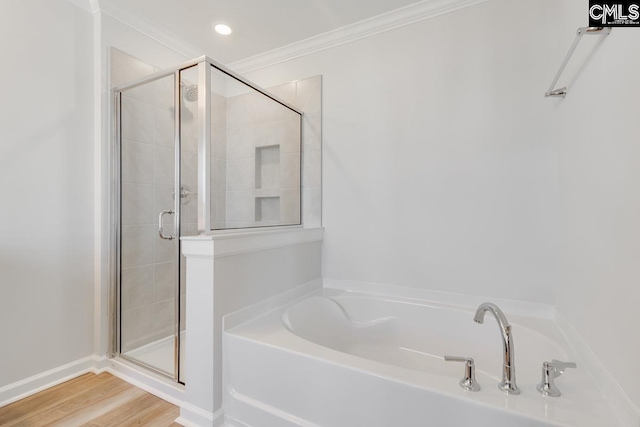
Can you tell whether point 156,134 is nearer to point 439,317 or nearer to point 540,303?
point 439,317

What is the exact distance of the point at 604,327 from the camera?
43.6 inches

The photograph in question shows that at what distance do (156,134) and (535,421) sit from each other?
7.63ft

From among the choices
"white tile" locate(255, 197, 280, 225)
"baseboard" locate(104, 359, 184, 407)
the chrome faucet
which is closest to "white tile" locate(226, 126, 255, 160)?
"white tile" locate(255, 197, 280, 225)

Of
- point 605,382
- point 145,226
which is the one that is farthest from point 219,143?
point 605,382

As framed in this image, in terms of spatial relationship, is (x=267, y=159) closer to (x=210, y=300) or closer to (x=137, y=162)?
(x=137, y=162)

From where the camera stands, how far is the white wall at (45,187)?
170cm

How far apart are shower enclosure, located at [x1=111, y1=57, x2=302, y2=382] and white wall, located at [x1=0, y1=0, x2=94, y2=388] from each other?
0.19m

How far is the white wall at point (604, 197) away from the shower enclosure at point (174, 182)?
5.58 ft

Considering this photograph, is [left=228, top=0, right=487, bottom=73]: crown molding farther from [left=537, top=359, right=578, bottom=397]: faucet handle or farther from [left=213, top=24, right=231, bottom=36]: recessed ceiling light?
[left=537, top=359, right=578, bottom=397]: faucet handle

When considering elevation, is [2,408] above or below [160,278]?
below

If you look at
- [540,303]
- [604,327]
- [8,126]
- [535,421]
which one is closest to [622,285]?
[604,327]

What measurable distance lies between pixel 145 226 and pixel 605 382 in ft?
7.97

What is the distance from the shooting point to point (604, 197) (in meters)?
1.14

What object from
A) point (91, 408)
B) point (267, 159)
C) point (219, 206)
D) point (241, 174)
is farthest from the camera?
point (267, 159)
